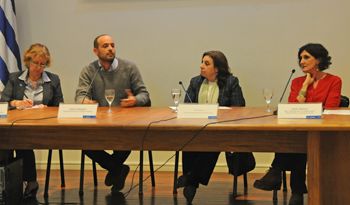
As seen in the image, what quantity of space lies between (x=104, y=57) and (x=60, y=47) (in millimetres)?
860

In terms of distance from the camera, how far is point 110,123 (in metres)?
1.45

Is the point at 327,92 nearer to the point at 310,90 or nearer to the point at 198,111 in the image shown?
the point at 310,90

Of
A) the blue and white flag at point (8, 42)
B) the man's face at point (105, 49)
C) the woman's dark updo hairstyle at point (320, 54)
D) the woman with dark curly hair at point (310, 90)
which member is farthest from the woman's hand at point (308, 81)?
the blue and white flag at point (8, 42)

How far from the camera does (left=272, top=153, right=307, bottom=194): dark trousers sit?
191 centimetres

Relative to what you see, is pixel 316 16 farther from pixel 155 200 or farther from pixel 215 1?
pixel 155 200

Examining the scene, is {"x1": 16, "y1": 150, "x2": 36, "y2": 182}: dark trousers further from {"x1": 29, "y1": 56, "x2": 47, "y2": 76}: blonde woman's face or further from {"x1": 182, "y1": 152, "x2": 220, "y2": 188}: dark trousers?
{"x1": 182, "y1": 152, "x2": 220, "y2": 188}: dark trousers

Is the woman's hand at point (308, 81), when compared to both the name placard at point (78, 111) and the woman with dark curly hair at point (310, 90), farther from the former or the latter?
the name placard at point (78, 111)

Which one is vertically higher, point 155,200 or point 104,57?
point 104,57

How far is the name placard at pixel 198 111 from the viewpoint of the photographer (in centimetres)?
157

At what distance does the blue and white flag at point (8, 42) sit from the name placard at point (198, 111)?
2.20m

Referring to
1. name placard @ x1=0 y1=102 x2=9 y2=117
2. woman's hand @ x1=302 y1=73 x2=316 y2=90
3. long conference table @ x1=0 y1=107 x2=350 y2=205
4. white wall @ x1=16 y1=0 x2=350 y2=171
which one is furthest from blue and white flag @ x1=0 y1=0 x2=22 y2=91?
woman's hand @ x1=302 y1=73 x2=316 y2=90

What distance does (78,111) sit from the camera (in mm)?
1671

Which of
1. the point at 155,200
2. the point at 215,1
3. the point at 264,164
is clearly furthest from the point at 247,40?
the point at 155,200

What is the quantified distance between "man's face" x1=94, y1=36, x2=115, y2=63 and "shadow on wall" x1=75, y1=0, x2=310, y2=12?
0.67m
